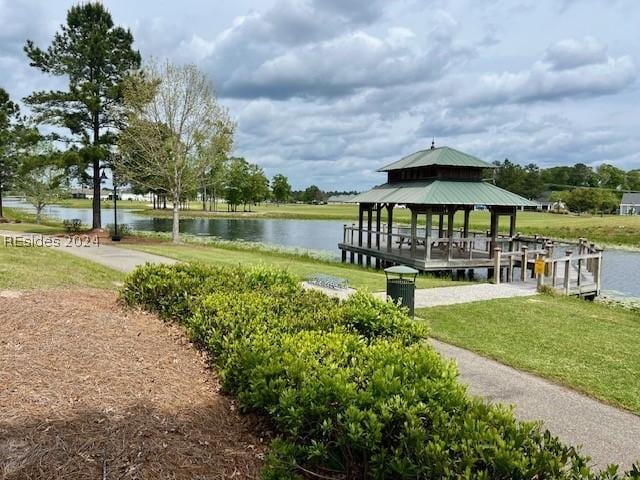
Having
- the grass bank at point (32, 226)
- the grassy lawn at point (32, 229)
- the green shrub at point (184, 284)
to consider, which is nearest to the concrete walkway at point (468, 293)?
the green shrub at point (184, 284)

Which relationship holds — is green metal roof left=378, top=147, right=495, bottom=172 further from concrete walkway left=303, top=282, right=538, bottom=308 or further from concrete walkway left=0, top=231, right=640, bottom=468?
concrete walkway left=0, top=231, right=640, bottom=468

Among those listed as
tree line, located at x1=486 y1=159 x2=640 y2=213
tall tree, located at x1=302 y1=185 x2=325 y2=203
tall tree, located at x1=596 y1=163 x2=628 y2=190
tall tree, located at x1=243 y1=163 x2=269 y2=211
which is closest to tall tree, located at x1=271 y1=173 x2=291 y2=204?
tall tree, located at x1=243 y1=163 x2=269 y2=211

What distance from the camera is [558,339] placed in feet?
25.9

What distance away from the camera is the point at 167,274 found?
24.8ft

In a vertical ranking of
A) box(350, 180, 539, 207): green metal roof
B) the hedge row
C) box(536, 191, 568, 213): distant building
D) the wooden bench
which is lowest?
the wooden bench

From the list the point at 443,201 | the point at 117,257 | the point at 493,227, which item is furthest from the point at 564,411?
the point at 493,227

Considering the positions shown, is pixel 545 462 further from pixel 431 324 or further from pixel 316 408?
pixel 431 324

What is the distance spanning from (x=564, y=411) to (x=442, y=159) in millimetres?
16149

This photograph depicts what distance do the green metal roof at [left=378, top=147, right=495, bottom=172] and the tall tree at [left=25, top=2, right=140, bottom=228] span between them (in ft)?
47.2

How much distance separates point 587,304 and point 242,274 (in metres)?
9.04

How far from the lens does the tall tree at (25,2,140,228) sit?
2381 cm

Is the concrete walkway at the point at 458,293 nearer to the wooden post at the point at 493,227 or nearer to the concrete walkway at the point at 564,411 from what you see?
the concrete walkway at the point at 564,411

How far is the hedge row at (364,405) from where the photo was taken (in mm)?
2594

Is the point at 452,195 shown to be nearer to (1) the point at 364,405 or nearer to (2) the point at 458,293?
(2) the point at 458,293
